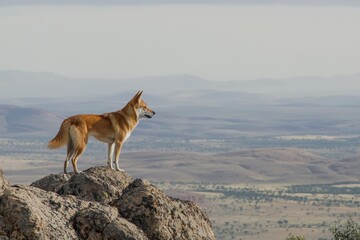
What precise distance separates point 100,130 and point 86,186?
2898 mm

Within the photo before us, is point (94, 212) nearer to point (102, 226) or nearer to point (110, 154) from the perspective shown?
point (102, 226)

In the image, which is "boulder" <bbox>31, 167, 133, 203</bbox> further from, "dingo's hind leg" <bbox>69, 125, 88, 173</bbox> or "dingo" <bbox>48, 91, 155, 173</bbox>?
"dingo's hind leg" <bbox>69, 125, 88, 173</bbox>

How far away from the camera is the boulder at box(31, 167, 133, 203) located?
17312 mm

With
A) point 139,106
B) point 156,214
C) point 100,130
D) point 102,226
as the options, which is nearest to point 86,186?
point 156,214

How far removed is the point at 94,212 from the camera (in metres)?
15.7

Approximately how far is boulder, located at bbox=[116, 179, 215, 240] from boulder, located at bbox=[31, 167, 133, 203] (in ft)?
1.45

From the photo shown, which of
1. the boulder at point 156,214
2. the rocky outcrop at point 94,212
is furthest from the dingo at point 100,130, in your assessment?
the boulder at point 156,214

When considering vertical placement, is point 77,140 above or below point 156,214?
above

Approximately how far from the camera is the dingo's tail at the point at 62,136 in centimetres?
1953

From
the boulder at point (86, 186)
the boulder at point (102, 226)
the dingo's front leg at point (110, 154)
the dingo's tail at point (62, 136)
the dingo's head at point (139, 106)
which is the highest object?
the dingo's head at point (139, 106)

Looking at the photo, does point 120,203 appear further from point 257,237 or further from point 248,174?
point 248,174

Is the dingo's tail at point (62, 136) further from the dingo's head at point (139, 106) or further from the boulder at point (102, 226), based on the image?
the boulder at point (102, 226)

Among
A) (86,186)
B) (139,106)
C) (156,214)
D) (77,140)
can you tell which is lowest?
(156,214)

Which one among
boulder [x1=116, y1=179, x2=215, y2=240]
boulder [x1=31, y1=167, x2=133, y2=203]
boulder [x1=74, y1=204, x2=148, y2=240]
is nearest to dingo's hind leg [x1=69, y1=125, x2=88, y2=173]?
boulder [x1=31, y1=167, x2=133, y2=203]
